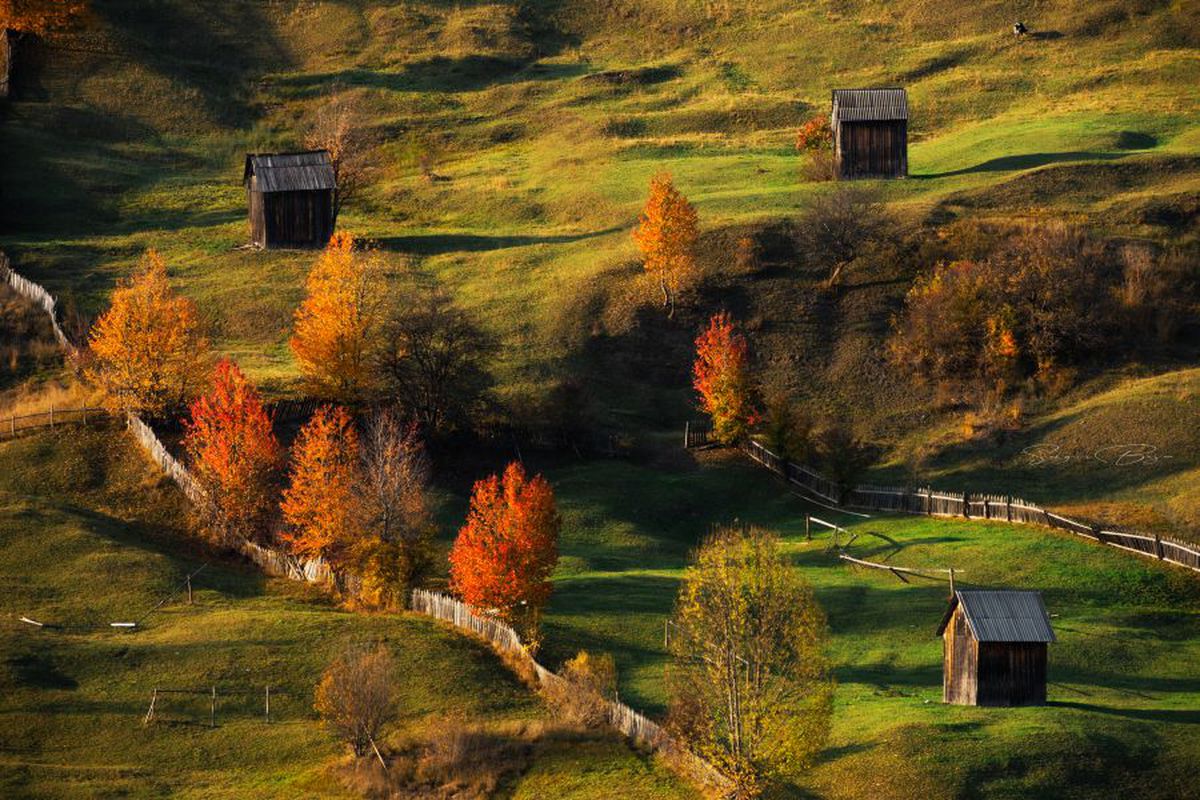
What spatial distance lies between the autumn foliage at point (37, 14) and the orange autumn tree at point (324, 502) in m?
72.4

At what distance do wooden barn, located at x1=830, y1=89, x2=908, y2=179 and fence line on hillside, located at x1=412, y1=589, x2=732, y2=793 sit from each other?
186 ft

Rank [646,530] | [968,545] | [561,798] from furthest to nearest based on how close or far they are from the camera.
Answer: [646,530], [968,545], [561,798]

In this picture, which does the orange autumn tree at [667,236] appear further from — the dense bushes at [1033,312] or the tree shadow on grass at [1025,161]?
the tree shadow on grass at [1025,161]

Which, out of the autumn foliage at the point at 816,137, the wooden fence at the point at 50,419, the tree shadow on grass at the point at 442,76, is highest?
the tree shadow on grass at the point at 442,76

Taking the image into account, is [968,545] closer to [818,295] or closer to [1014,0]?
[818,295]

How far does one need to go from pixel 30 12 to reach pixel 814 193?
62.8 m

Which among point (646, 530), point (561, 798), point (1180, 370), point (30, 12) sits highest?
point (30, 12)

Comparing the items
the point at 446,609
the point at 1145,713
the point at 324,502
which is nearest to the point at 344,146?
the point at 324,502

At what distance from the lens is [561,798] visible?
56938mm

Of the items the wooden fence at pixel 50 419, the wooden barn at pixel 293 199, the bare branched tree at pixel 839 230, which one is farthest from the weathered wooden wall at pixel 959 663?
the wooden barn at pixel 293 199

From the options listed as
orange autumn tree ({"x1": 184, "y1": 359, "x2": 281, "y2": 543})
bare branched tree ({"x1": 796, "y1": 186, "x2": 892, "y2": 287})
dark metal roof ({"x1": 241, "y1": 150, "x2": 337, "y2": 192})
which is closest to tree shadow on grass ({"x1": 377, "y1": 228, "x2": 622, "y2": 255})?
dark metal roof ({"x1": 241, "y1": 150, "x2": 337, "y2": 192})

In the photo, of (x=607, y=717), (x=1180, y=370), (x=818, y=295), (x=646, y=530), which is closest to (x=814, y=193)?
(x=818, y=295)

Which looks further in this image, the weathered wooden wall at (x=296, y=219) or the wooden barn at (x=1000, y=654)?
the weathered wooden wall at (x=296, y=219)

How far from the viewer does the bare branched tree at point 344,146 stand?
4756 inches
